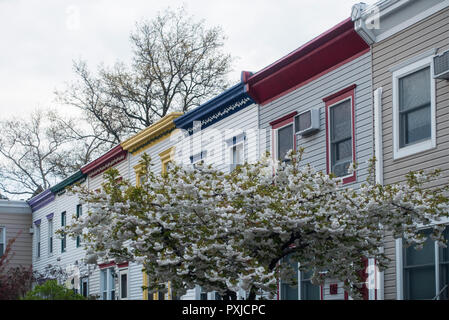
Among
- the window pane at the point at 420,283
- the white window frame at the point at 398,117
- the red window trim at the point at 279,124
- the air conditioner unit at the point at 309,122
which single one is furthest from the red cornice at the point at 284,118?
the window pane at the point at 420,283

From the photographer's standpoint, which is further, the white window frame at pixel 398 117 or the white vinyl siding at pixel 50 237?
the white vinyl siding at pixel 50 237

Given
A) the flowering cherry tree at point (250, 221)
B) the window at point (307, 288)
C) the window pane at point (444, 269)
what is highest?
the flowering cherry tree at point (250, 221)

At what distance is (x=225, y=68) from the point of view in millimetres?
44844

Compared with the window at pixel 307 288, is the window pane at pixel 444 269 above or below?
above

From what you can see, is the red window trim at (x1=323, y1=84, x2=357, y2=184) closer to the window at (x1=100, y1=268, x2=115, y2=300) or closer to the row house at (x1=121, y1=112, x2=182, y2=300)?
the row house at (x1=121, y1=112, x2=182, y2=300)

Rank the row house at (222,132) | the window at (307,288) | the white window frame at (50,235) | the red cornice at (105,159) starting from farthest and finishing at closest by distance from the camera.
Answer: the white window frame at (50,235)
the red cornice at (105,159)
the row house at (222,132)
the window at (307,288)

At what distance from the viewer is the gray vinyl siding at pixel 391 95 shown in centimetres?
1521

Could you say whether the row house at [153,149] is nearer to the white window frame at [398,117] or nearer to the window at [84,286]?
the window at [84,286]

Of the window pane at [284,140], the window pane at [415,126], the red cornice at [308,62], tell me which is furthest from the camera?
the window pane at [284,140]

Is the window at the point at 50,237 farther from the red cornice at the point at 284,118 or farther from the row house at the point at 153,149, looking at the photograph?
the red cornice at the point at 284,118

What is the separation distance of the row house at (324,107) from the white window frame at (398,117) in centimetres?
101

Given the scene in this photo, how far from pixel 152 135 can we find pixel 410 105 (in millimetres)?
14929
